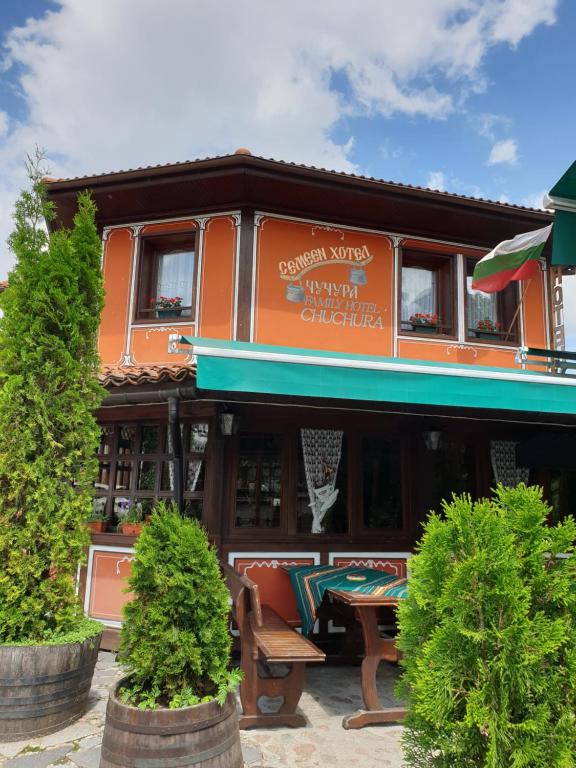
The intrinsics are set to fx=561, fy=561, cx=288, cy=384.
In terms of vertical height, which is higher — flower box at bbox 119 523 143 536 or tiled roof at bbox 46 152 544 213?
tiled roof at bbox 46 152 544 213

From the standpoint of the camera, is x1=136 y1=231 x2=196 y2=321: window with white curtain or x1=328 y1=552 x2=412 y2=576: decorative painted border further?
x1=136 y1=231 x2=196 y2=321: window with white curtain

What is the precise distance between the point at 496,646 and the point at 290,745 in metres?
3.04

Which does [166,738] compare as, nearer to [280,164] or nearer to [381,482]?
[381,482]

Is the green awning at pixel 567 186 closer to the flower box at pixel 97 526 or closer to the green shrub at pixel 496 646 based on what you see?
the green shrub at pixel 496 646

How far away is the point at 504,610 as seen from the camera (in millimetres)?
2461

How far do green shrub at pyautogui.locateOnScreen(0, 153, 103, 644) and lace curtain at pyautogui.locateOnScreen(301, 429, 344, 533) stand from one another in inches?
124

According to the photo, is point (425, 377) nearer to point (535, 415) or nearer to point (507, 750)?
point (535, 415)

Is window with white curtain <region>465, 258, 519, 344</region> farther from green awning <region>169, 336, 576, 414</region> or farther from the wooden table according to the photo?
the wooden table

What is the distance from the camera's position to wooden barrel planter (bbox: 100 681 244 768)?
10.2ft

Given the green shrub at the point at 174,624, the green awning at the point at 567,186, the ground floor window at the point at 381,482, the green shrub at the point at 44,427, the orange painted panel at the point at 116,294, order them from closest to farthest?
the green shrub at the point at 174,624
the green awning at the point at 567,186
the green shrub at the point at 44,427
the ground floor window at the point at 381,482
the orange painted panel at the point at 116,294

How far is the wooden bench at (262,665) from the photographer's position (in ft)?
16.1

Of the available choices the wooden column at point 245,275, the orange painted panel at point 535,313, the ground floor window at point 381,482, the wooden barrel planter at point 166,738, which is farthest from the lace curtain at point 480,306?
the wooden barrel planter at point 166,738

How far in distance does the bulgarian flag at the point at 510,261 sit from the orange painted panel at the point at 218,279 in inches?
146

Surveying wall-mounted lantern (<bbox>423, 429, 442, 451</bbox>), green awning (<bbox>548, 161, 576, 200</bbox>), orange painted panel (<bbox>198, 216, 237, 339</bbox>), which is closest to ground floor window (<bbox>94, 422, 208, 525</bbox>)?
orange painted panel (<bbox>198, 216, 237, 339</bbox>)
